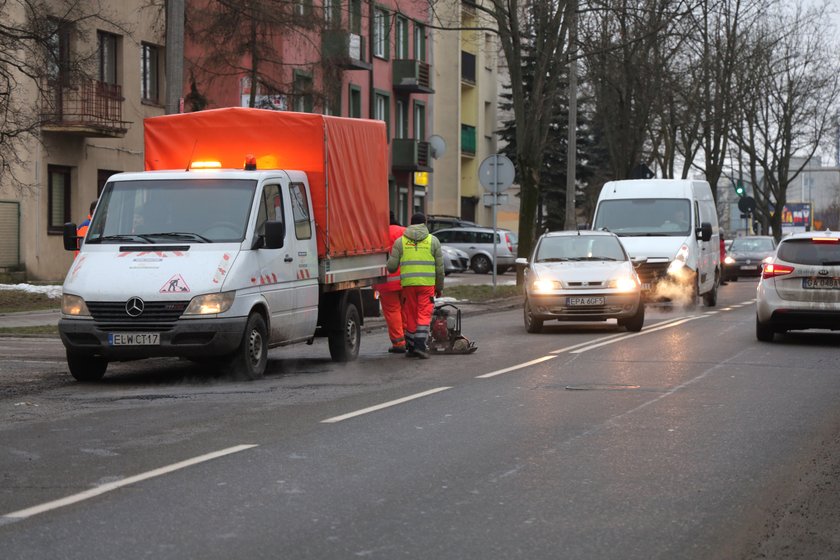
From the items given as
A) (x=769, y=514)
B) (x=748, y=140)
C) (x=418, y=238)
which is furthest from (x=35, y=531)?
(x=748, y=140)

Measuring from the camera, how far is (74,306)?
14.4 m

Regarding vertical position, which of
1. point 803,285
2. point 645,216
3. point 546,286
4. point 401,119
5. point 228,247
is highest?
point 401,119

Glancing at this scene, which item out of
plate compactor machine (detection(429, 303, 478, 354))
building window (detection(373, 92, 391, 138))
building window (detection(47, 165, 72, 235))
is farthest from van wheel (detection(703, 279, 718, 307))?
building window (detection(373, 92, 391, 138))

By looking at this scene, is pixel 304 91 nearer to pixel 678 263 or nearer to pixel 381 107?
pixel 678 263

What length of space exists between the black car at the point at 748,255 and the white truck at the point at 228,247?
112 ft

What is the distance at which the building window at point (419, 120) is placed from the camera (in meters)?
61.3

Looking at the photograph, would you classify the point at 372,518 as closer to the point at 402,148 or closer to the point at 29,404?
the point at 29,404

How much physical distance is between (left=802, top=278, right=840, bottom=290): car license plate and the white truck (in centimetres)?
589

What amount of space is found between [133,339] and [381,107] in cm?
4342

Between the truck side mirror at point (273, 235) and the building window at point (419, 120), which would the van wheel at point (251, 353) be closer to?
the truck side mirror at point (273, 235)

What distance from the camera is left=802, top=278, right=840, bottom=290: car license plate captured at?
1936 centimetres

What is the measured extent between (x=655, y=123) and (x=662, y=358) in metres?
45.5

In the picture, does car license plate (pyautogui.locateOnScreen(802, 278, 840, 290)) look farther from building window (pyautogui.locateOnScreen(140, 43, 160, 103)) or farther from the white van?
building window (pyautogui.locateOnScreen(140, 43, 160, 103))

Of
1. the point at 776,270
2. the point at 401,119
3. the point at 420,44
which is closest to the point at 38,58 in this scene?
the point at 776,270
